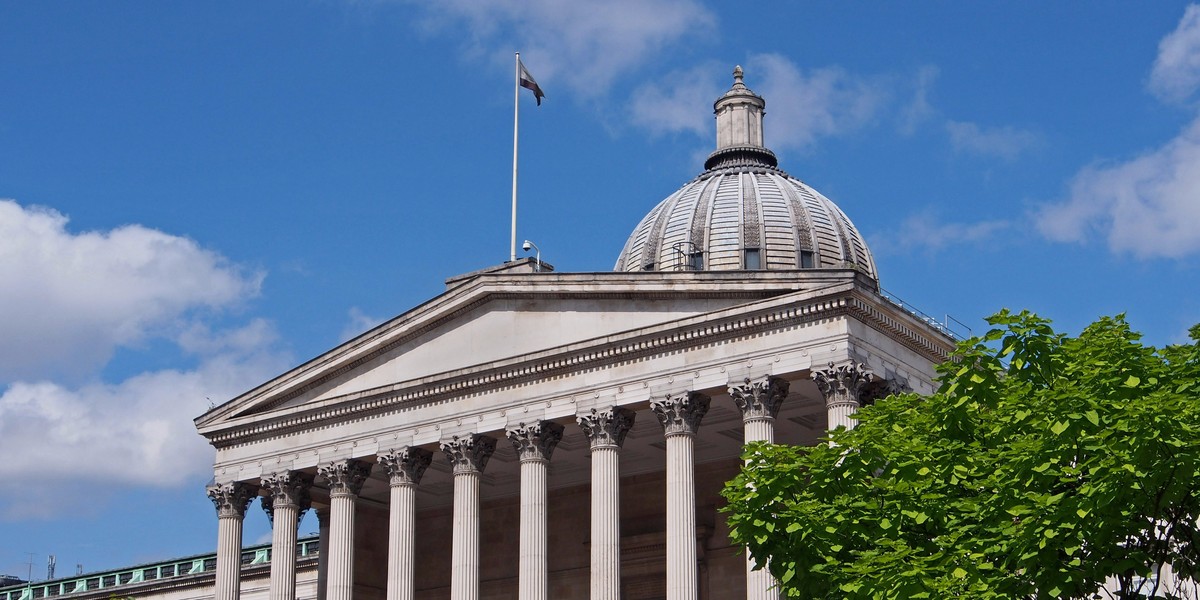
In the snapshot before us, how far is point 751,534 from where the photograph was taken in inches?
1307

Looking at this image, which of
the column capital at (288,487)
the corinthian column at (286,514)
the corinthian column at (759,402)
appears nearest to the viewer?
the corinthian column at (759,402)

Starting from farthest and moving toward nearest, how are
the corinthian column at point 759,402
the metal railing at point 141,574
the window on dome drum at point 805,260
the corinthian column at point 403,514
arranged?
1. the metal railing at point 141,574
2. the window on dome drum at point 805,260
3. the corinthian column at point 403,514
4. the corinthian column at point 759,402

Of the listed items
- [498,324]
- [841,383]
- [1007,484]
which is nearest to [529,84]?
[498,324]

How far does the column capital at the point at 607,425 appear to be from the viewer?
163 ft

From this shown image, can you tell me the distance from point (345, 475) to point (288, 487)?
8.78 feet

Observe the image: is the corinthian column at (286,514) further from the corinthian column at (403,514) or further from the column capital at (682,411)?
the column capital at (682,411)

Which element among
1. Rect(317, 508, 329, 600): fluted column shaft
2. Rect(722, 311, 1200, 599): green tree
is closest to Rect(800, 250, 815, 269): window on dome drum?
Rect(317, 508, 329, 600): fluted column shaft

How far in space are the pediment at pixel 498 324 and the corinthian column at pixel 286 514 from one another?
224cm

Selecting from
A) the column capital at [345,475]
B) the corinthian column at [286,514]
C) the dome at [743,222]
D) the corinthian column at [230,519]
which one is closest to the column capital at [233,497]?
the corinthian column at [230,519]

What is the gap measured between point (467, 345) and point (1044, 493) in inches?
1087

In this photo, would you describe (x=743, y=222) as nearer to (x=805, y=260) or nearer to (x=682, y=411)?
(x=805, y=260)

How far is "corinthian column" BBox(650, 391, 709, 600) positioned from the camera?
1839 inches

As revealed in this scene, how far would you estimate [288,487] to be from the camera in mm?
57156

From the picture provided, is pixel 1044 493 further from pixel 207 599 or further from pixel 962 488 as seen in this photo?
pixel 207 599
